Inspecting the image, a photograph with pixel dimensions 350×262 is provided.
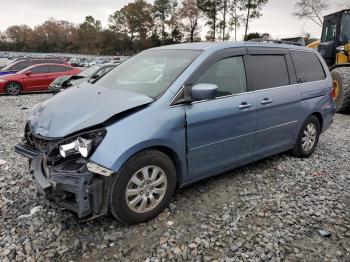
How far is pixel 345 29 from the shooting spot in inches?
383

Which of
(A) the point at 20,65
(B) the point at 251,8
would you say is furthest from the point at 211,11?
(A) the point at 20,65

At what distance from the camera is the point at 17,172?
454 centimetres

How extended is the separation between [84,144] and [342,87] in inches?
320

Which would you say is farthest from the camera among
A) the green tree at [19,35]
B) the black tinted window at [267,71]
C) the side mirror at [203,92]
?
the green tree at [19,35]

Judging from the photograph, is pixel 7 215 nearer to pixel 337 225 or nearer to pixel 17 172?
pixel 17 172

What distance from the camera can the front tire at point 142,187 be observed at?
2.94m

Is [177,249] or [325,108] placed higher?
[325,108]

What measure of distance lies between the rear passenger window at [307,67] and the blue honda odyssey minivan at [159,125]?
0.08 metres

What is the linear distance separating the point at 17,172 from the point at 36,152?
1498 mm

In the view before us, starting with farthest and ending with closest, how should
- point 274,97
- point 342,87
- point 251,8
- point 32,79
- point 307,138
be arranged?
point 251,8, point 32,79, point 342,87, point 307,138, point 274,97

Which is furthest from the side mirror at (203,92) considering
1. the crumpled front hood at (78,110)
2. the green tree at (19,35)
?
the green tree at (19,35)

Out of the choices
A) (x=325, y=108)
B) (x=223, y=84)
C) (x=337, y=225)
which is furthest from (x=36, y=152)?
(x=325, y=108)

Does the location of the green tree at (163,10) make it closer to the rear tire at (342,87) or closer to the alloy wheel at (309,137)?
the rear tire at (342,87)

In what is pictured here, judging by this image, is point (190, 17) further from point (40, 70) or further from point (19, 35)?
point (19, 35)
